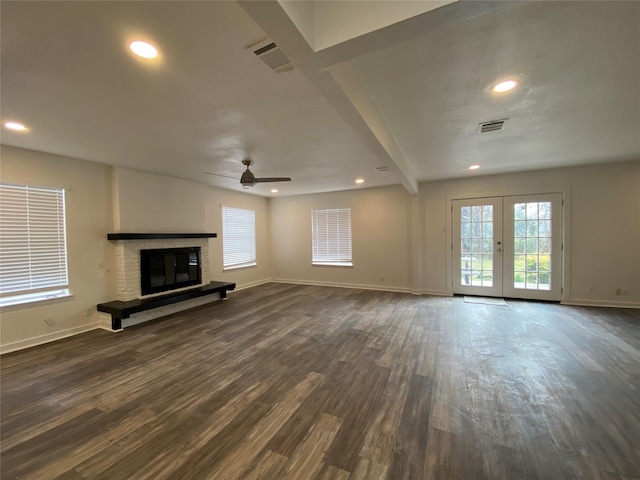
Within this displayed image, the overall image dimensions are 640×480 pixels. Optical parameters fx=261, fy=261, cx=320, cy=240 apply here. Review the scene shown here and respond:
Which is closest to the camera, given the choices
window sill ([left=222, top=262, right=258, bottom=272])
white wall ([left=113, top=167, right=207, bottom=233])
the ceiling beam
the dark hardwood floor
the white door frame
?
the ceiling beam

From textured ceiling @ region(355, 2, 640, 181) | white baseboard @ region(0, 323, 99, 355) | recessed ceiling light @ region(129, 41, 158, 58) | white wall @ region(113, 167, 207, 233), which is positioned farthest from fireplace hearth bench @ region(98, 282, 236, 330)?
textured ceiling @ region(355, 2, 640, 181)

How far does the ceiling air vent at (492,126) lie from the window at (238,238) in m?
5.43

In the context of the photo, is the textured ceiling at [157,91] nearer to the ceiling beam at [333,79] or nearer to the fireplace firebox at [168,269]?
the ceiling beam at [333,79]

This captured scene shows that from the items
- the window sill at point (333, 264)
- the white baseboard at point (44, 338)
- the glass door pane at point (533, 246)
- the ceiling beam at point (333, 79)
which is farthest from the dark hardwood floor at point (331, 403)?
→ the window sill at point (333, 264)

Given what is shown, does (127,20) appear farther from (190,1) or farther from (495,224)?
(495,224)

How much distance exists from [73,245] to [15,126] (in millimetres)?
1781

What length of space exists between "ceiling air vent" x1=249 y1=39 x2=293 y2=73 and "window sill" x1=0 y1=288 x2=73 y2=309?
14.1ft

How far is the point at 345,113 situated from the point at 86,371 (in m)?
3.59

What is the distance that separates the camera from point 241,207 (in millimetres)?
6863

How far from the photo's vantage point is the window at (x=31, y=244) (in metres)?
3.25

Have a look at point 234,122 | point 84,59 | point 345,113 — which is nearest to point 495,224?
point 345,113

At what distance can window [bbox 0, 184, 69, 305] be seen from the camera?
10.7 feet

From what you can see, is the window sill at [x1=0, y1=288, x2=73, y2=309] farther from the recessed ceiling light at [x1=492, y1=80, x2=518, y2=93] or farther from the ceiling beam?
the recessed ceiling light at [x1=492, y1=80, x2=518, y2=93]

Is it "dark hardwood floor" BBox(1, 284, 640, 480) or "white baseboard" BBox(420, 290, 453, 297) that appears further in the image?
"white baseboard" BBox(420, 290, 453, 297)
